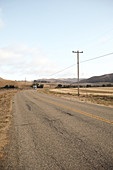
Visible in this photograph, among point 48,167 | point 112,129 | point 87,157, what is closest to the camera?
point 48,167

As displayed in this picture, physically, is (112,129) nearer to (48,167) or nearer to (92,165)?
(92,165)

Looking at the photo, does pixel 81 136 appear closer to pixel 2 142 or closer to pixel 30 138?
pixel 30 138

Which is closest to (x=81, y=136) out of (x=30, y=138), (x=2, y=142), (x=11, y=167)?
(x=30, y=138)

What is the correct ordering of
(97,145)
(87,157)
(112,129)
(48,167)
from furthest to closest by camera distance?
(112,129)
(97,145)
(87,157)
(48,167)

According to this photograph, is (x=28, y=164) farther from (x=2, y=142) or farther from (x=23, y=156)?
(x=2, y=142)

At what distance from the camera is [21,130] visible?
489 centimetres

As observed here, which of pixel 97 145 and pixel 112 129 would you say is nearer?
pixel 97 145

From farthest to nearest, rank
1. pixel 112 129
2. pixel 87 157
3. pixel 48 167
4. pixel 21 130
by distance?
pixel 21 130 → pixel 112 129 → pixel 87 157 → pixel 48 167

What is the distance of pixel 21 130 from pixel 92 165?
10.7 feet

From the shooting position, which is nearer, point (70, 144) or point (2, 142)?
point (70, 144)

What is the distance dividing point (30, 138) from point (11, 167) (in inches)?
56.8

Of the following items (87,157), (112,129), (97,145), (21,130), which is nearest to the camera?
(87,157)

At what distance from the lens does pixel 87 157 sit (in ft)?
9.34

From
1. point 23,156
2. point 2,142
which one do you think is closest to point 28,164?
point 23,156
